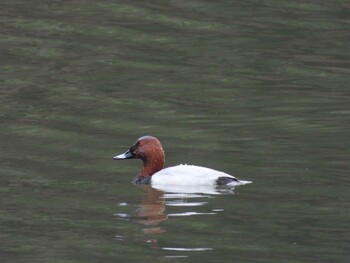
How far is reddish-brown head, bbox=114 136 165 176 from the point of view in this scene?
14516mm

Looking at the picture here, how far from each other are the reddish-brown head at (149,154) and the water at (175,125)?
1.05 ft

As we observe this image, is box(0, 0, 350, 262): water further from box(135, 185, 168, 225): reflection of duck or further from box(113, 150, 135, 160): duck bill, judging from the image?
box(113, 150, 135, 160): duck bill

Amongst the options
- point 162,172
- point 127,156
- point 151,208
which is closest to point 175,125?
point 127,156

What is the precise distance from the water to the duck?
230mm

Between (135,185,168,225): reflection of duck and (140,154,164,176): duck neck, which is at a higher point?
(140,154,164,176): duck neck

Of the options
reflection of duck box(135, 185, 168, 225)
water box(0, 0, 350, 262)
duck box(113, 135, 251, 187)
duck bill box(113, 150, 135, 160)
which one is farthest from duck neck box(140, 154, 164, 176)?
reflection of duck box(135, 185, 168, 225)

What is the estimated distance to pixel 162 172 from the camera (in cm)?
1408

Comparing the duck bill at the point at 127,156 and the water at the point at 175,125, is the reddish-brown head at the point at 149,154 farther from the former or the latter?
the water at the point at 175,125

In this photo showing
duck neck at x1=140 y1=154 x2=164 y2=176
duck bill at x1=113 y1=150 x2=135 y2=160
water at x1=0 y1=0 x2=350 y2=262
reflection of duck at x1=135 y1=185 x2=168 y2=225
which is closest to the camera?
water at x1=0 y1=0 x2=350 y2=262

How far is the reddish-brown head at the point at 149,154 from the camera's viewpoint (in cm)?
1452

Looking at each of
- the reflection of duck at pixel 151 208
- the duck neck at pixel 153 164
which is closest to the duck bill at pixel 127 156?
the duck neck at pixel 153 164

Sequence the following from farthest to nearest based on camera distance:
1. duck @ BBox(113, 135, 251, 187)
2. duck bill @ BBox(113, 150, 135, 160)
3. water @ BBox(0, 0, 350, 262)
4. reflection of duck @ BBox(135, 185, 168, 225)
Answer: duck bill @ BBox(113, 150, 135, 160), duck @ BBox(113, 135, 251, 187), reflection of duck @ BBox(135, 185, 168, 225), water @ BBox(0, 0, 350, 262)

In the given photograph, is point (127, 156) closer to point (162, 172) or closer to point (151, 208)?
point (162, 172)

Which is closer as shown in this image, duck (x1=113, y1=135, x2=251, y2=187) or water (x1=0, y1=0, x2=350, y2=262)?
water (x1=0, y1=0, x2=350, y2=262)
